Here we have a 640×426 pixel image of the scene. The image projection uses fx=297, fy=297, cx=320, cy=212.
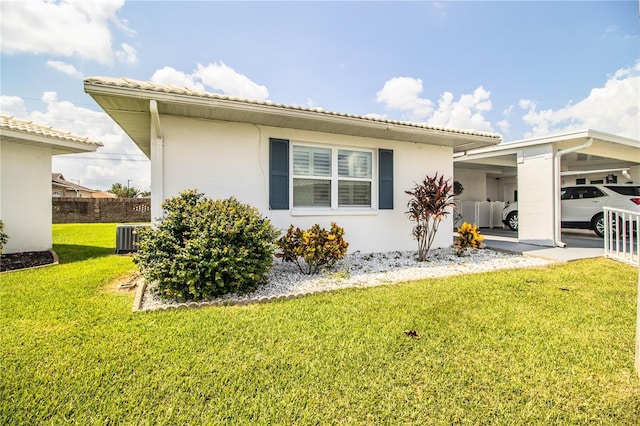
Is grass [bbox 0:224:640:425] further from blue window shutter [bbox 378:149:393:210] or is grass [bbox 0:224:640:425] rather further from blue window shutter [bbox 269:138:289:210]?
blue window shutter [bbox 378:149:393:210]

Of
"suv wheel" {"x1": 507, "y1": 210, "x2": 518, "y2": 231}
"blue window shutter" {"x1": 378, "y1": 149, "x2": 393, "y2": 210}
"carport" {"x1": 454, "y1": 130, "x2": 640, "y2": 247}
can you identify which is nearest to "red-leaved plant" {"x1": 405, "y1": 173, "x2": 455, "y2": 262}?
"blue window shutter" {"x1": 378, "y1": 149, "x2": 393, "y2": 210}

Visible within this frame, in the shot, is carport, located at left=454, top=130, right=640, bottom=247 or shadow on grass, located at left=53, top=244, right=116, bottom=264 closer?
shadow on grass, located at left=53, top=244, right=116, bottom=264

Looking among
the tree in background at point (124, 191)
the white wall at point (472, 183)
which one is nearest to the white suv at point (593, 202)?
the white wall at point (472, 183)

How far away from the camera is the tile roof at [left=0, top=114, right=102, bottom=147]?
6895mm

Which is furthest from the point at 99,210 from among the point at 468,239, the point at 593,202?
the point at 593,202

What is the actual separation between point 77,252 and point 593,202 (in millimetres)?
16317

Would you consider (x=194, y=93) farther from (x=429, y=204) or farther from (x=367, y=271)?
(x=429, y=204)

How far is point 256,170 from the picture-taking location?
6133 mm

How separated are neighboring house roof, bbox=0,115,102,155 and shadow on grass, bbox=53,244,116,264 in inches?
108

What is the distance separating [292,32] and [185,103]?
14.0ft

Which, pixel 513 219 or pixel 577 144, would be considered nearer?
pixel 577 144

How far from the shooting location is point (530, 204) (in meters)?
8.86

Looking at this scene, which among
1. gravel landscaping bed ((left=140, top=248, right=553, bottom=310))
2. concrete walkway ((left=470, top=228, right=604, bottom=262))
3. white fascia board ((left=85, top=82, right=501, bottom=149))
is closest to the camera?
gravel landscaping bed ((left=140, top=248, right=553, bottom=310))

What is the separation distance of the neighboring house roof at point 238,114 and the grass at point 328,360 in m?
3.06
